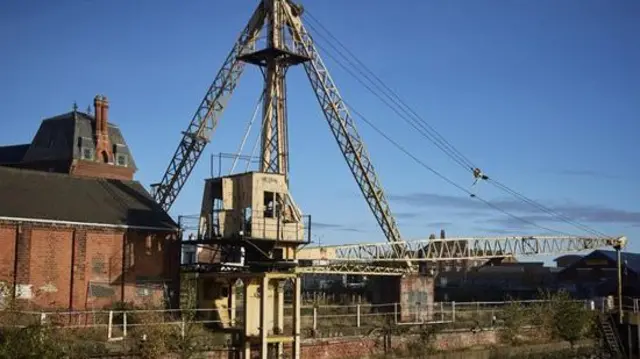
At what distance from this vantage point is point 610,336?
1517 inches

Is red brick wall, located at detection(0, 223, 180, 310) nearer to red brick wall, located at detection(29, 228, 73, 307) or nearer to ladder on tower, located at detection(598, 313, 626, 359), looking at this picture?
red brick wall, located at detection(29, 228, 73, 307)

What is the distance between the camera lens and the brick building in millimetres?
26453

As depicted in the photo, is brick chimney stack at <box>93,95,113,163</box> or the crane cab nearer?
the crane cab

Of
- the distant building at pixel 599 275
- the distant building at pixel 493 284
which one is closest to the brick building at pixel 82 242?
the distant building at pixel 493 284

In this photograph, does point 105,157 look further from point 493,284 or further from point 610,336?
point 493,284

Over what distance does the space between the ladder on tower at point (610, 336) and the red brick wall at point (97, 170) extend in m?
35.2

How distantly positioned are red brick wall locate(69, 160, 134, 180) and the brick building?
23163 mm

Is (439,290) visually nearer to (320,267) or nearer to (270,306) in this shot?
(320,267)

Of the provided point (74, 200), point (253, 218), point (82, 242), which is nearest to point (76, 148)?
point (74, 200)

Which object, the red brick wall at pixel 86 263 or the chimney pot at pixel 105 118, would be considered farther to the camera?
the chimney pot at pixel 105 118

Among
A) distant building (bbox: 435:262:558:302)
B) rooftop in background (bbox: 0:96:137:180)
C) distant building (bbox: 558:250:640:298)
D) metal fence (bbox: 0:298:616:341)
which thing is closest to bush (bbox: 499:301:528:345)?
metal fence (bbox: 0:298:616:341)

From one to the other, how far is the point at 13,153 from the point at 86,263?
36.2 meters

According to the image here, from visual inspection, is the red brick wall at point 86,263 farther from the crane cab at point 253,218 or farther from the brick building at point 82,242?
the crane cab at point 253,218

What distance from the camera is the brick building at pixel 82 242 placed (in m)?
26.5
